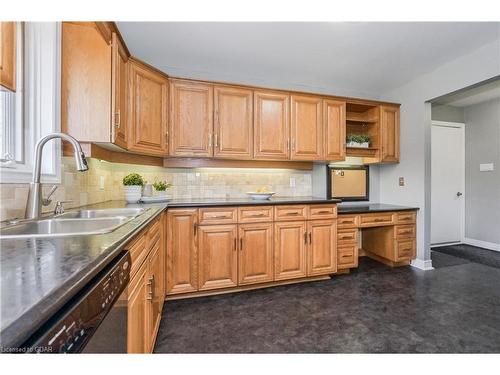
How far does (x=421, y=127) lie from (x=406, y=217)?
1220 millimetres

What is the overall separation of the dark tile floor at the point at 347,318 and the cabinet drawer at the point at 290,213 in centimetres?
A: 75

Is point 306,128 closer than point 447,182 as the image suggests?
Yes

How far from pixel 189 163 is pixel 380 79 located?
2832 mm

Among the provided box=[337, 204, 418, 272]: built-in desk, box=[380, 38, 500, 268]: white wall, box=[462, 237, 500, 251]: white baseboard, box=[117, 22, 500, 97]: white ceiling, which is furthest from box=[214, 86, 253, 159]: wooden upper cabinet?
box=[462, 237, 500, 251]: white baseboard

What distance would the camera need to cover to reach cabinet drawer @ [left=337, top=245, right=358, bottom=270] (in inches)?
113

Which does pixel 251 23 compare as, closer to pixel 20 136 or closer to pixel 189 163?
pixel 189 163

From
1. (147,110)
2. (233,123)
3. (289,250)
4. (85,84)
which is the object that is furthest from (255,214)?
(85,84)

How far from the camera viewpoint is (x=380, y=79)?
129 inches

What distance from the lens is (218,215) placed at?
238 centimetres

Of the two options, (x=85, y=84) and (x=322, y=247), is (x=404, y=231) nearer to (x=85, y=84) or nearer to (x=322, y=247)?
(x=322, y=247)

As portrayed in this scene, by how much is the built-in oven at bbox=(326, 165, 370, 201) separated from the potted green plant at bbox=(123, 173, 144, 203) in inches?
99.0

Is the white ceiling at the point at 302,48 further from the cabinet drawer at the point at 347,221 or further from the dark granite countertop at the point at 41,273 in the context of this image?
the dark granite countertop at the point at 41,273

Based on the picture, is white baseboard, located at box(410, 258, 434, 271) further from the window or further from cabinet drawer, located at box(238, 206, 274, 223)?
the window
